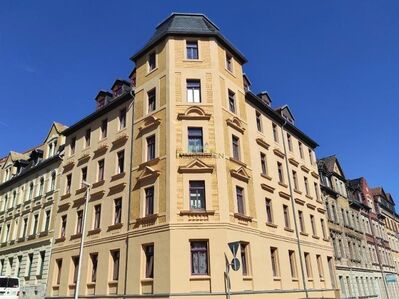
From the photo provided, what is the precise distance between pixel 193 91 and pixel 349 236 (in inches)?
1111

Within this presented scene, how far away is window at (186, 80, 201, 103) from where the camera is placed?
22953 mm

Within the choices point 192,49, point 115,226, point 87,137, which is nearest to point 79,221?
point 115,226

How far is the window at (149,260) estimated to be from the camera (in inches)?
773

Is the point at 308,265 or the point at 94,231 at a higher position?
the point at 94,231

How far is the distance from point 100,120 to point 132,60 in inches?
226

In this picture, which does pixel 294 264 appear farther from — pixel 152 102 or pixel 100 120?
pixel 100 120

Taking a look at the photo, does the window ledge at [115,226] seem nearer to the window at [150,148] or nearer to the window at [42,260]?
the window at [150,148]

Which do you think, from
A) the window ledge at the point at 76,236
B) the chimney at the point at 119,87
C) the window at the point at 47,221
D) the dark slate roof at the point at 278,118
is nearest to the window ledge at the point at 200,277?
the window ledge at the point at 76,236

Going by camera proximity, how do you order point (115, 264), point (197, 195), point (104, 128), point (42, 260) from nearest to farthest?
1. point (197, 195)
2. point (115, 264)
3. point (104, 128)
4. point (42, 260)

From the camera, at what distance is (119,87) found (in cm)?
2934

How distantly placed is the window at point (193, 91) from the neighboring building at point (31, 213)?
15.9m

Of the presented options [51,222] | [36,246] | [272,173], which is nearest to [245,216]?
[272,173]

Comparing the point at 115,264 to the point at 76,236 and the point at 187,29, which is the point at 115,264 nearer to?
the point at 76,236

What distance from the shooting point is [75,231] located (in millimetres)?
26797
